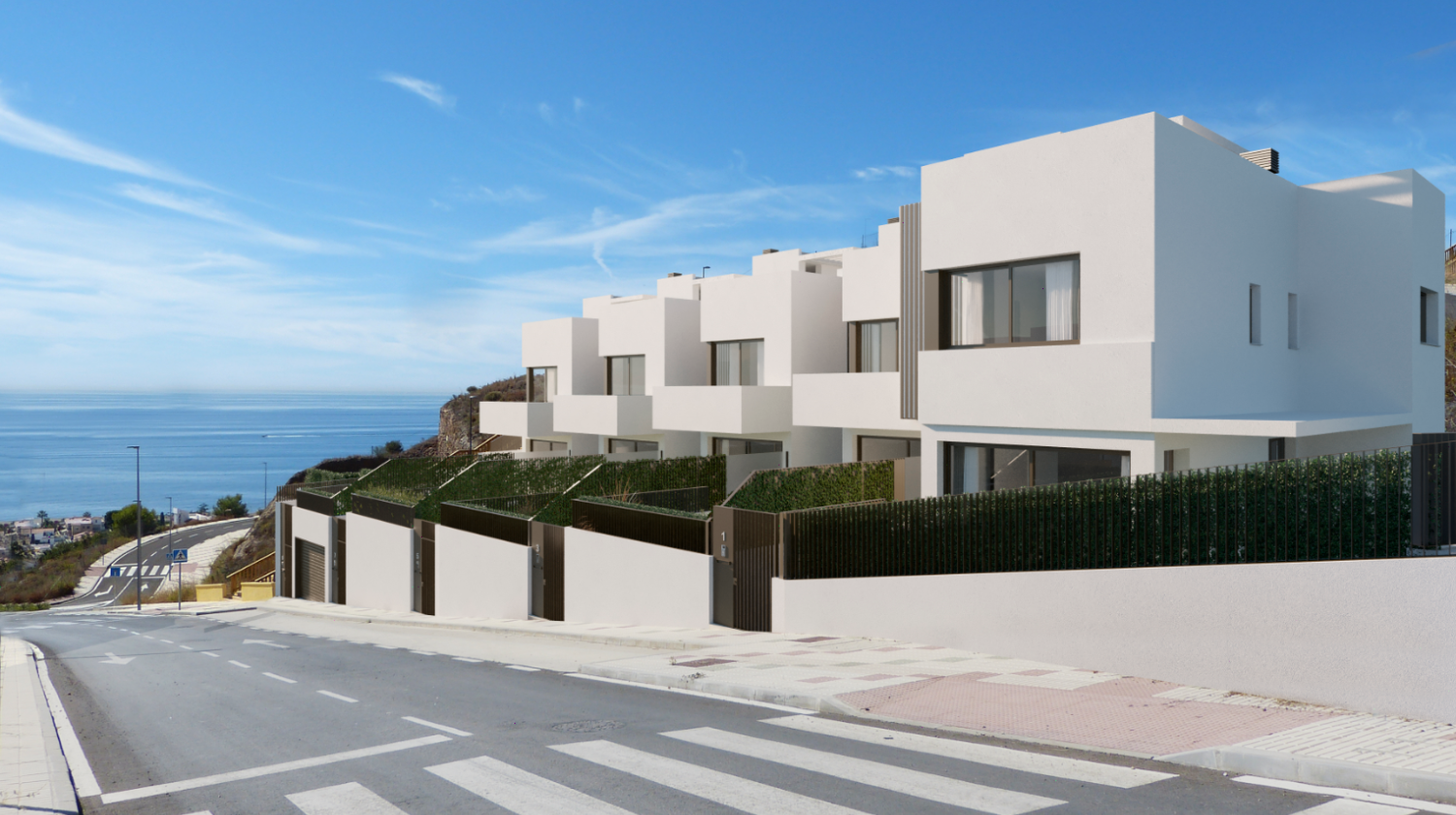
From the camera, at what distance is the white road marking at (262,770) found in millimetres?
8172

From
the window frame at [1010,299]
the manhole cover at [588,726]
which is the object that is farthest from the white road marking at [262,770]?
the window frame at [1010,299]

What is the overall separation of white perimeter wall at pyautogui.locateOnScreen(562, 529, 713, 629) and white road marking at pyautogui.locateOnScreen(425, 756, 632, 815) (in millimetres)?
9481

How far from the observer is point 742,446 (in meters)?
28.5

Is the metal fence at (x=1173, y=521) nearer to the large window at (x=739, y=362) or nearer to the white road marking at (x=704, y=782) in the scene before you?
the white road marking at (x=704, y=782)

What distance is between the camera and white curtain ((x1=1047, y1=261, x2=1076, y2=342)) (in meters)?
15.7

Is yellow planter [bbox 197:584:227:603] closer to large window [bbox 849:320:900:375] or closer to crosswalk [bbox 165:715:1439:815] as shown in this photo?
large window [bbox 849:320:900:375]

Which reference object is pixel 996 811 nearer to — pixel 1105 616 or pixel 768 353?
pixel 1105 616

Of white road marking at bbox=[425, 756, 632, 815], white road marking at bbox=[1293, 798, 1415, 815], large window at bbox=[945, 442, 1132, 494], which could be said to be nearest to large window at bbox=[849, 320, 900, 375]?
large window at bbox=[945, 442, 1132, 494]

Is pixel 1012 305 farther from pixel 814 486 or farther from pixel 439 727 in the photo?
pixel 439 727

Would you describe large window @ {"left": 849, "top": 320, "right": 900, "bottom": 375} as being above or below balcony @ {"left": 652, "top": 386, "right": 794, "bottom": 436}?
above

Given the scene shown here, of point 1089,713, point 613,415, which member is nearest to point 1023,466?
point 1089,713

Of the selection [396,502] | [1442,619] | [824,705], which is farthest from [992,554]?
[396,502]

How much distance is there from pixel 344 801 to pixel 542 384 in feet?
108

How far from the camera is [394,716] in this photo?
443 inches
